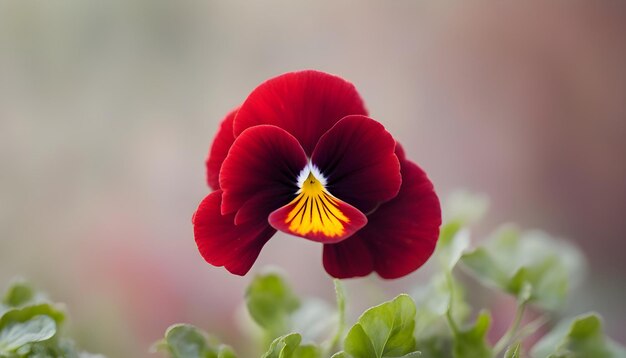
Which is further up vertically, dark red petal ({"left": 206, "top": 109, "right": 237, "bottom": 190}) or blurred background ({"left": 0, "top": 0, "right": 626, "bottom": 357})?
blurred background ({"left": 0, "top": 0, "right": 626, "bottom": 357})

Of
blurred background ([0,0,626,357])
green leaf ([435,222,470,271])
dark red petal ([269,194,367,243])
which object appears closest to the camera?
dark red petal ([269,194,367,243])

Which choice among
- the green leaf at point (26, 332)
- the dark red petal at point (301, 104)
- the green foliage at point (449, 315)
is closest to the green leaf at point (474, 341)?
the green foliage at point (449, 315)

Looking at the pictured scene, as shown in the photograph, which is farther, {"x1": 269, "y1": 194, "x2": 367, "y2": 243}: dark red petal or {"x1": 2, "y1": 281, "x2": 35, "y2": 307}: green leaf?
{"x1": 2, "y1": 281, "x2": 35, "y2": 307}: green leaf

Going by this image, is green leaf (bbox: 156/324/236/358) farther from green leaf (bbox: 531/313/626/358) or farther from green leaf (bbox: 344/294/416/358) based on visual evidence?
green leaf (bbox: 531/313/626/358)

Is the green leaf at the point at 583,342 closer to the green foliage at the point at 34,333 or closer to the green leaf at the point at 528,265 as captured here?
the green leaf at the point at 528,265

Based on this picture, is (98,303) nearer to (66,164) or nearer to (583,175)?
(66,164)

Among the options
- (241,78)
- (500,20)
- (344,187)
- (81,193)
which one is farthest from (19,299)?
(500,20)

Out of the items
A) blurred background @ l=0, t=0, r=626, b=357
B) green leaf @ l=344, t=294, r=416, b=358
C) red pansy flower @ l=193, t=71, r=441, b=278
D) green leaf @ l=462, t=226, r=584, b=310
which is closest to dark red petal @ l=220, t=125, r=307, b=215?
red pansy flower @ l=193, t=71, r=441, b=278
